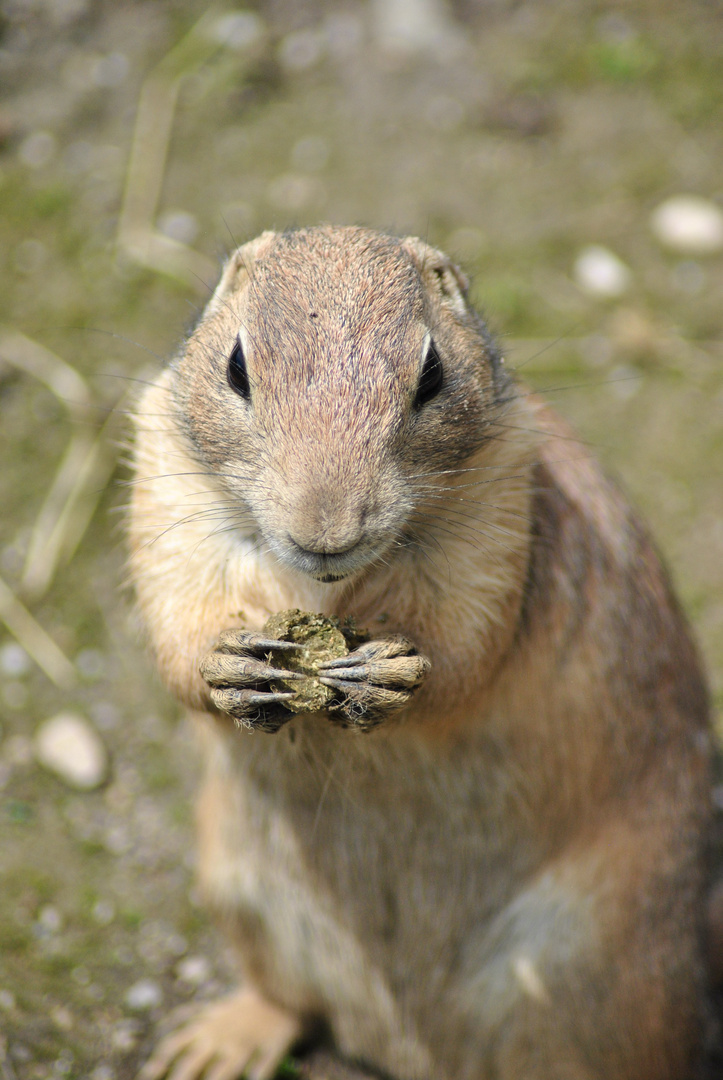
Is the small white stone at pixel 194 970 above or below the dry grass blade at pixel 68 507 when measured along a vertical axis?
below

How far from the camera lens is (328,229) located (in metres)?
2.50

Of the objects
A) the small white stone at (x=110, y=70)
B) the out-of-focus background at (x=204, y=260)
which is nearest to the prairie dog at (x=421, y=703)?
the out-of-focus background at (x=204, y=260)

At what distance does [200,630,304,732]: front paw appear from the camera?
2.23m

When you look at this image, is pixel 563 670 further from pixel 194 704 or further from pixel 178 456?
pixel 178 456

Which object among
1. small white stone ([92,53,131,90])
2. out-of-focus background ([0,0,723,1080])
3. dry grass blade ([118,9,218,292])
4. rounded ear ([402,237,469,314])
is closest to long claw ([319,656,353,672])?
rounded ear ([402,237,469,314])

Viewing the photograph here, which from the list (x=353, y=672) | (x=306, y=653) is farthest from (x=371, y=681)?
(x=306, y=653)

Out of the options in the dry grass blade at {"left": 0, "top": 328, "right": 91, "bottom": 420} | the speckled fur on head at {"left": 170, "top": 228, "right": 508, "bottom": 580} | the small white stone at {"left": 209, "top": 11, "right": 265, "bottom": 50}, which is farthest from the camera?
the small white stone at {"left": 209, "top": 11, "right": 265, "bottom": 50}

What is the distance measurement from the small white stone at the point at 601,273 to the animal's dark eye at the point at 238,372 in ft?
11.4

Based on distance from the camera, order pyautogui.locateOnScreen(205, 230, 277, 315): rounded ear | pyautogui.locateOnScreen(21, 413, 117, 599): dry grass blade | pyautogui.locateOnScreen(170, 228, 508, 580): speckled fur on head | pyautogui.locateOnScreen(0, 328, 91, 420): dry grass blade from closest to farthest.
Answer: pyautogui.locateOnScreen(170, 228, 508, 580): speckled fur on head, pyautogui.locateOnScreen(205, 230, 277, 315): rounded ear, pyautogui.locateOnScreen(21, 413, 117, 599): dry grass blade, pyautogui.locateOnScreen(0, 328, 91, 420): dry grass blade

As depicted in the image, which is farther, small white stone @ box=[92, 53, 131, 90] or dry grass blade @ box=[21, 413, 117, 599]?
small white stone @ box=[92, 53, 131, 90]

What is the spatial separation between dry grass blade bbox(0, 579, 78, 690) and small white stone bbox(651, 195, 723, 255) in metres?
3.87

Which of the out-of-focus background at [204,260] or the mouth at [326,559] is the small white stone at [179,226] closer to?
the out-of-focus background at [204,260]

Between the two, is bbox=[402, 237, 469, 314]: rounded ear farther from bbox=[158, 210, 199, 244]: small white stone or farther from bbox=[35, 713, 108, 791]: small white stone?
bbox=[158, 210, 199, 244]: small white stone

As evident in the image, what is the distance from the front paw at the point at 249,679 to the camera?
7.30 feet
